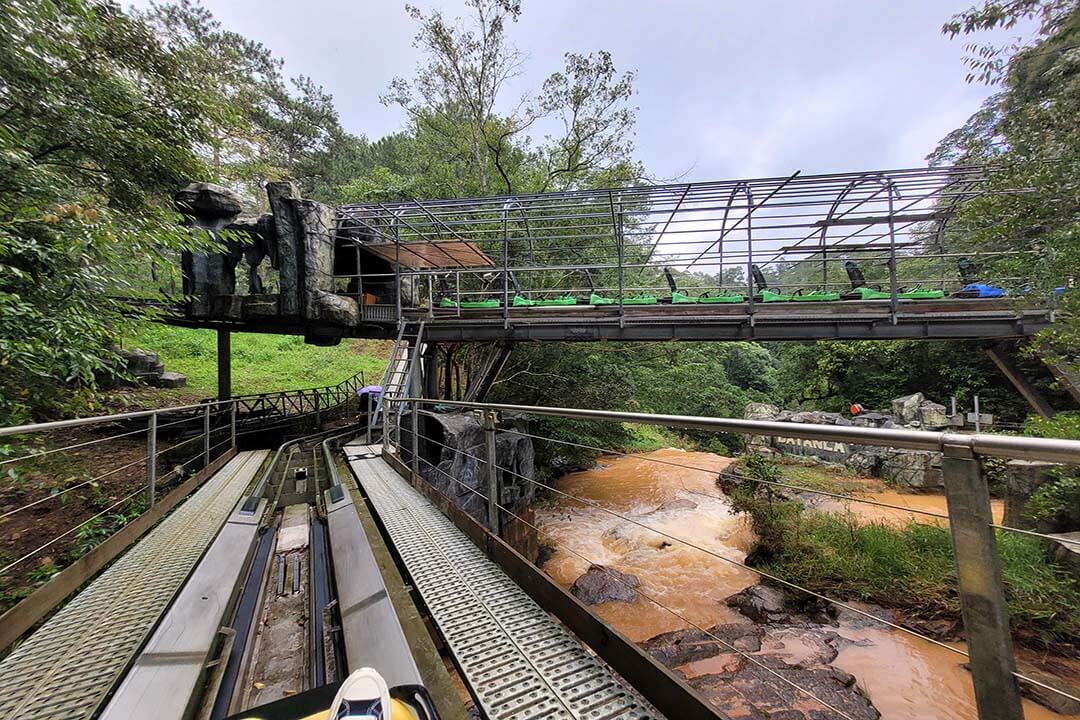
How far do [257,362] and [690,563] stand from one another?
18.7 meters

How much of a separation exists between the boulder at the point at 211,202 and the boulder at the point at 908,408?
1979cm

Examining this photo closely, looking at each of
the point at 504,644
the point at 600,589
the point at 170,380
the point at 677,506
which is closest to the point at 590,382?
the point at 677,506

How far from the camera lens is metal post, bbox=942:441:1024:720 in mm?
917

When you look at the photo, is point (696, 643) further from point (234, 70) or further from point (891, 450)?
point (234, 70)

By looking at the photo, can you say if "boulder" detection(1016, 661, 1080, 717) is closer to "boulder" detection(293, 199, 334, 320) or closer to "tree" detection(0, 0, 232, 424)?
"tree" detection(0, 0, 232, 424)

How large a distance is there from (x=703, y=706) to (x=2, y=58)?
723 centimetres

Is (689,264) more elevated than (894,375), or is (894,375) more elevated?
(689,264)

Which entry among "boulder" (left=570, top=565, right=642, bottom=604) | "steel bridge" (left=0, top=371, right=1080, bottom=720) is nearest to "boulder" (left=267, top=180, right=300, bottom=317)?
"steel bridge" (left=0, top=371, right=1080, bottom=720)

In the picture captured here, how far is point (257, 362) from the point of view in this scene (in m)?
18.3

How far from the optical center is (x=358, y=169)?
22859 mm

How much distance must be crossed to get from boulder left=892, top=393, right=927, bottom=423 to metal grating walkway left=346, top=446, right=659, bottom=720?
1645 centimetres

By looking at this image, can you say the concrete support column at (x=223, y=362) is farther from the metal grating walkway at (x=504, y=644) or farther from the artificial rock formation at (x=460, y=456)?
the metal grating walkway at (x=504, y=644)

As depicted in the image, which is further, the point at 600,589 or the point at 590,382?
the point at 590,382

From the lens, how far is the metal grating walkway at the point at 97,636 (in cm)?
139
